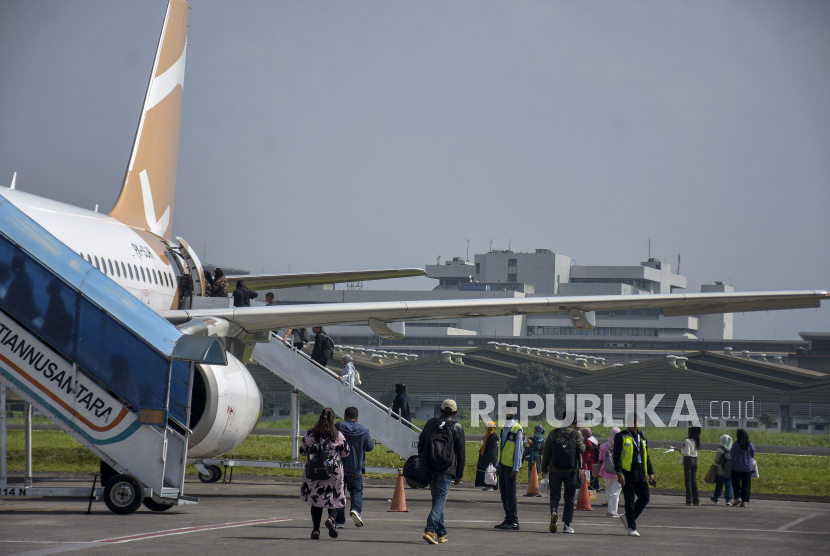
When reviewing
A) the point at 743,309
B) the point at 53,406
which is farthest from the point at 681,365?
the point at 53,406

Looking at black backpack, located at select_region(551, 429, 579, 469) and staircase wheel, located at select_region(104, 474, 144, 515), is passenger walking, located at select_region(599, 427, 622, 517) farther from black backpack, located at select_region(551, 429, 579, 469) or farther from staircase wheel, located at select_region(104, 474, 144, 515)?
staircase wheel, located at select_region(104, 474, 144, 515)

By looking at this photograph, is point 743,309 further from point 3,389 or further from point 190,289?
point 3,389

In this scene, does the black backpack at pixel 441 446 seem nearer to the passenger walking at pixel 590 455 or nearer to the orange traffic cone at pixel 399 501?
the orange traffic cone at pixel 399 501

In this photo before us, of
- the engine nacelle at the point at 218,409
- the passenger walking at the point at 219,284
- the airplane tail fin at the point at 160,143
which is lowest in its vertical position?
the engine nacelle at the point at 218,409

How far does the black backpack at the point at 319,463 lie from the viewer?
11.6m

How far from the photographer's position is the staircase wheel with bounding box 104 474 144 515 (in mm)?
12734

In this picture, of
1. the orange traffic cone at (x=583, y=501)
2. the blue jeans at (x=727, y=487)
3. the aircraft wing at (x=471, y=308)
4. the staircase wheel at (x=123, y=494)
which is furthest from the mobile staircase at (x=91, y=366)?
the blue jeans at (x=727, y=487)

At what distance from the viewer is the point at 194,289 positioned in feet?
70.8

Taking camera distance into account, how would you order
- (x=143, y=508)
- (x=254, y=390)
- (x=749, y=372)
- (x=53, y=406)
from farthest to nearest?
(x=749, y=372), (x=254, y=390), (x=143, y=508), (x=53, y=406)

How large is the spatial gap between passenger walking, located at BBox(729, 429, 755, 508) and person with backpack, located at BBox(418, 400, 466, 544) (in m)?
9.53

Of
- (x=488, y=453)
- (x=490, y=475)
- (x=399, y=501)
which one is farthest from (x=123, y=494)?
(x=490, y=475)

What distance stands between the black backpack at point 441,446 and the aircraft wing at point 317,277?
1099cm

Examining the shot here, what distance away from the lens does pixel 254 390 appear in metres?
15.6

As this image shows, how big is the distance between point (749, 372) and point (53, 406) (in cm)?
6838
